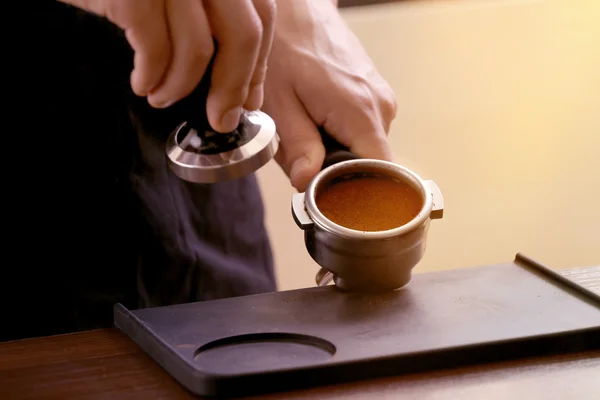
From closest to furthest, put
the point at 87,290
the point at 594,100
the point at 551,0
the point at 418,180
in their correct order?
the point at 418,180
the point at 87,290
the point at 551,0
the point at 594,100

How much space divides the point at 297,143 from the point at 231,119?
Result: 0.43ft

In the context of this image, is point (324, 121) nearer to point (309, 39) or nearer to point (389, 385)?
point (309, 39)

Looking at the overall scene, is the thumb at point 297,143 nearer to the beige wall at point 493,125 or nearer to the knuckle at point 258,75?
the knuckle at point 258,75

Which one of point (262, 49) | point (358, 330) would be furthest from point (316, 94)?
point (358, 330)

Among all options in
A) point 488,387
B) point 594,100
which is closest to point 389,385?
point 488,387

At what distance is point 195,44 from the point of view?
444 millimetres

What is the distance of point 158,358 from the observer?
1.47ft

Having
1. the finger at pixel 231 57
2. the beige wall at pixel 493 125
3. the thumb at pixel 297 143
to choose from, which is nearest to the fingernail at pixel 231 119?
the finger at pixel 231 57

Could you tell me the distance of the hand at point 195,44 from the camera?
0.43 m

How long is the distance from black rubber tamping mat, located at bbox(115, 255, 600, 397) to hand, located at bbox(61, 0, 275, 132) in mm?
139

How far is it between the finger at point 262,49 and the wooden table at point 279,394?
0.20 meters

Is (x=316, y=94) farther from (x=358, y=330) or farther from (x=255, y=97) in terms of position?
(x=358, y=330)

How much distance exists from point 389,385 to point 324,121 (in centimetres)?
29

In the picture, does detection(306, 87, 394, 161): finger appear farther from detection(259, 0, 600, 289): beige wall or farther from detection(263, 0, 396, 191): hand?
detection(259, 0, 600, 289): beige wall
